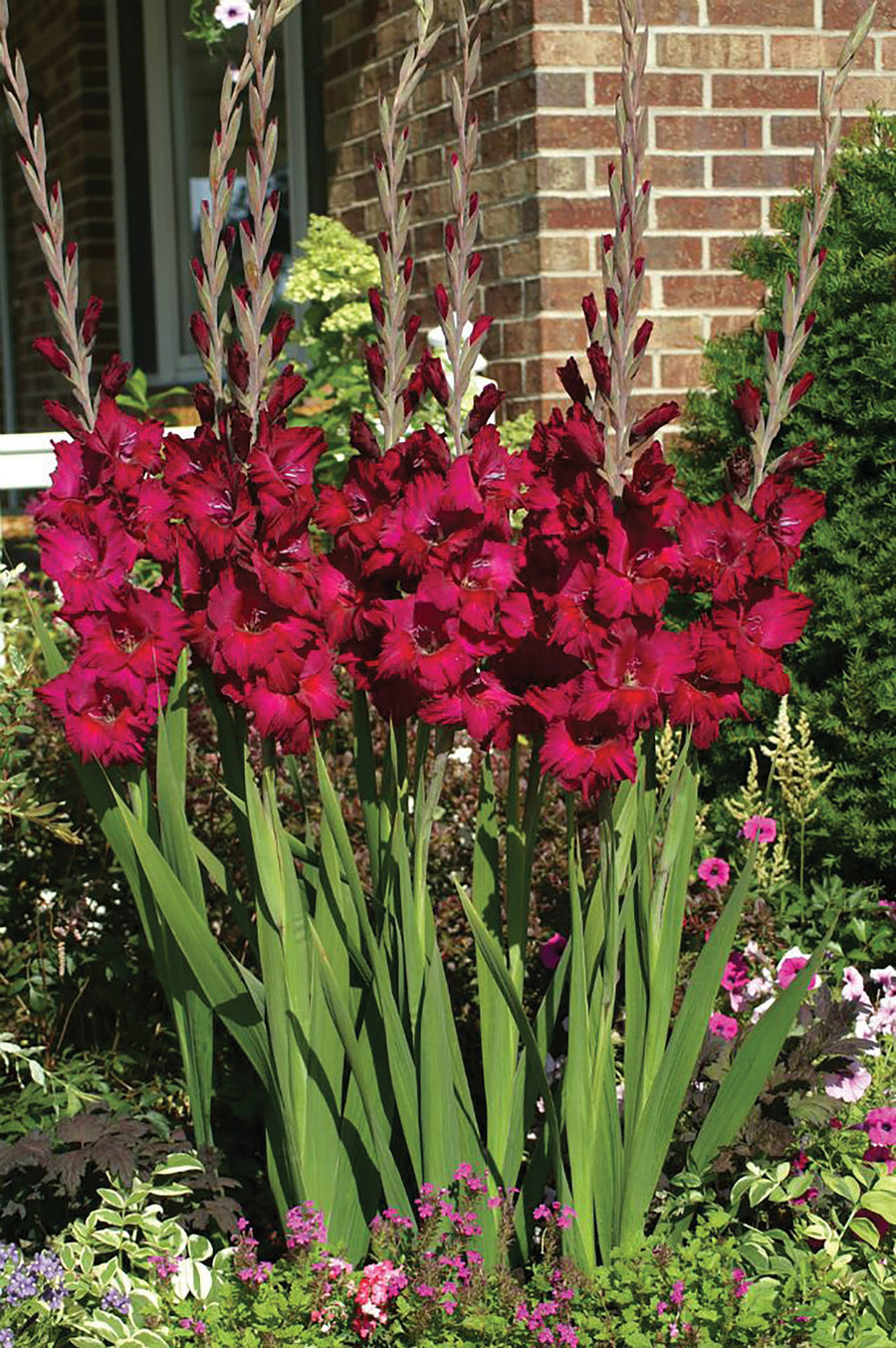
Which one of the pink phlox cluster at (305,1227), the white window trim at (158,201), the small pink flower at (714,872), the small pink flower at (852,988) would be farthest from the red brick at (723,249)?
the white window trim at (158,201)

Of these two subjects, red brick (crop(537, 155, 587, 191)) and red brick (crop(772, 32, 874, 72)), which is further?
red brick (crop(772, 32, 874, 72))

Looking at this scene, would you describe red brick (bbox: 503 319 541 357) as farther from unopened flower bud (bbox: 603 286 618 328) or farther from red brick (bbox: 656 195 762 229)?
unopened flower bud (bbox: 603 286 618 328)

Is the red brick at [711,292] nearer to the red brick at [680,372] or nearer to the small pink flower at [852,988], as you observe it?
the red brick at [680,372]

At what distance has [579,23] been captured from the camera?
3928mm

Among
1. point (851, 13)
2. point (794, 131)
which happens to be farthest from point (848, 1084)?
point (851, 13)

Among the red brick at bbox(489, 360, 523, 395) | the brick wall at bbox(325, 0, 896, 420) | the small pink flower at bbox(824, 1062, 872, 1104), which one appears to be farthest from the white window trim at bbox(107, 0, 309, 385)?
the small pink flower at bbox(824, 1062, 872, 1104)

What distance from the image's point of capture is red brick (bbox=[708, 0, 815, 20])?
4.09 m

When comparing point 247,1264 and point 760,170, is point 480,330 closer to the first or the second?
point 247,1264

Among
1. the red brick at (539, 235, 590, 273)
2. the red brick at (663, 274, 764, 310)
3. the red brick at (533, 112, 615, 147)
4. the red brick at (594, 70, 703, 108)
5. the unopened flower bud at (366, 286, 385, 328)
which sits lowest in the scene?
the unopened flower bud at (366, 286, 385, 328)

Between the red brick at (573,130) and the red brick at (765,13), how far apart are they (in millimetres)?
456

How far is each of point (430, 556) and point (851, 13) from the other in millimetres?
3242

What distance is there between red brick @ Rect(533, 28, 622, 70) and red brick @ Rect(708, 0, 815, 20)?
0.34 metres

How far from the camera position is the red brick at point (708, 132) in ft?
13.4

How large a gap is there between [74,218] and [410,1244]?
6.94 m
